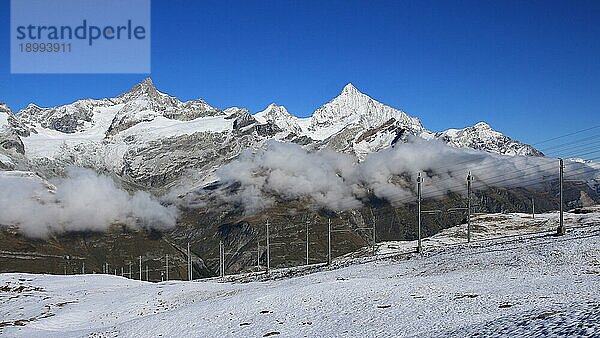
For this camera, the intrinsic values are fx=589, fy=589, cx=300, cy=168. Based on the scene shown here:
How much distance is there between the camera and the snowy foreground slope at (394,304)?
31.6 meters

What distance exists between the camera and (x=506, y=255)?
5559 centimetres

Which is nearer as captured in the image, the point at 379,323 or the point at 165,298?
the point at 379,323

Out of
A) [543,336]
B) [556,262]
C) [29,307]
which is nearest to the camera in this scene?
[543,336]

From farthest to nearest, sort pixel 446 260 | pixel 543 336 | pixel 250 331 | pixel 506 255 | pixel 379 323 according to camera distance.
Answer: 1. pixel 446 260
2. pixel 506 255
3. pixel 250 331
4. pixel 379 323
5. pixel 543 336

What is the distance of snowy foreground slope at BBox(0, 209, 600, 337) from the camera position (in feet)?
104

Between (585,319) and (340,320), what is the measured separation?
15.7 m

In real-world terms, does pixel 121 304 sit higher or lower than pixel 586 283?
lower

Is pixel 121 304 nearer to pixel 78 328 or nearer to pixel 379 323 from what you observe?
pixel 78 328

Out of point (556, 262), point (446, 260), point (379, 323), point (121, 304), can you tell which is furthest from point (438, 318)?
point (121, 304)

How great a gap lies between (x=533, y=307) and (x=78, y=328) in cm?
3919

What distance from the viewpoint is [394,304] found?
3934 cm

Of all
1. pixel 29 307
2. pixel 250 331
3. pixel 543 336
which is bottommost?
pixel 29 307

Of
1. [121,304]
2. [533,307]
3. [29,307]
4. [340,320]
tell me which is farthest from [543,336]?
[29,307]

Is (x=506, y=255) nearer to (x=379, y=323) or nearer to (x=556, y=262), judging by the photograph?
(x=556, y=262)
